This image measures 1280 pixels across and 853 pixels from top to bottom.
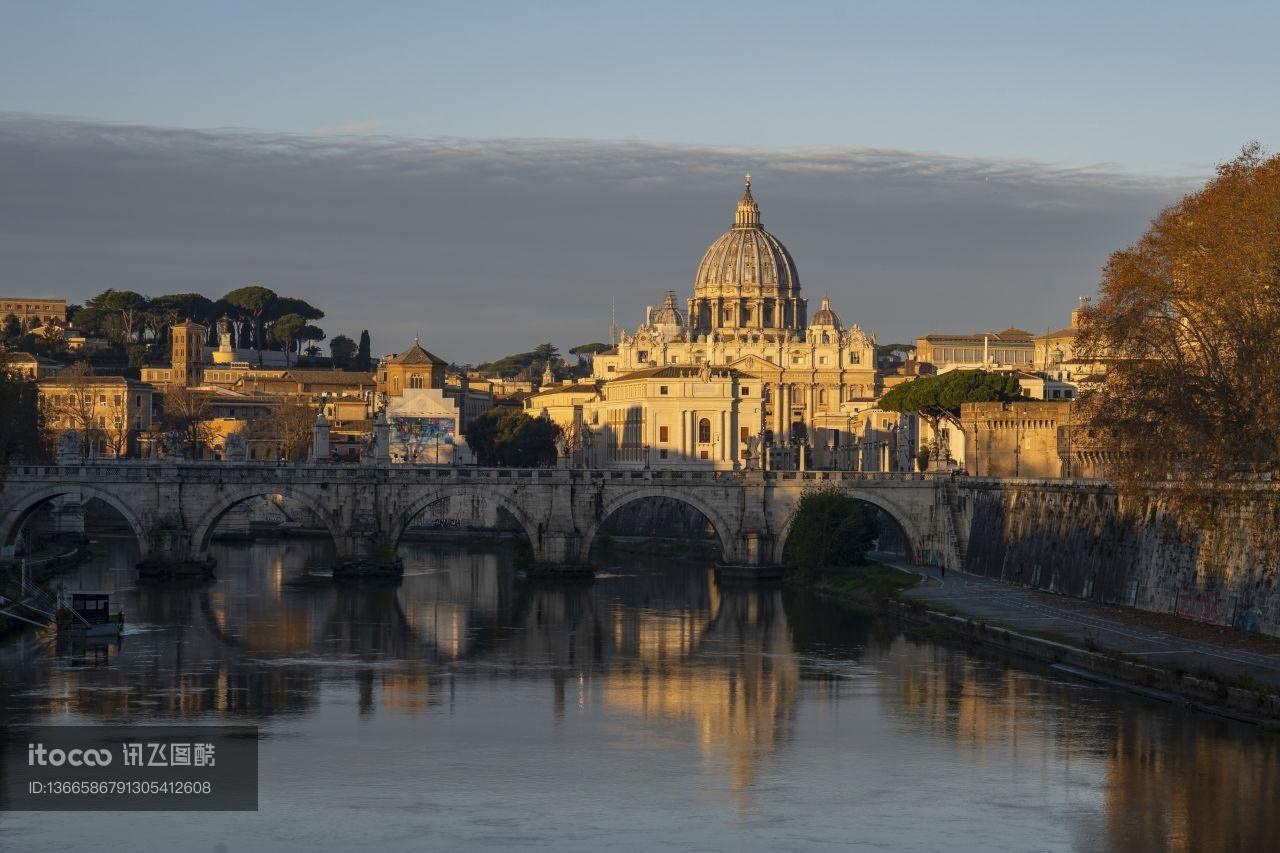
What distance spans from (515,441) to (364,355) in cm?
7068

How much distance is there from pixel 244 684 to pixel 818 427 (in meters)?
122

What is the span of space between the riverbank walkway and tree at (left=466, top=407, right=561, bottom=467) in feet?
220

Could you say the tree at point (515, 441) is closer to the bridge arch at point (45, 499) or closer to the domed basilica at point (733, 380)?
the domed basilica at point (733, 380)

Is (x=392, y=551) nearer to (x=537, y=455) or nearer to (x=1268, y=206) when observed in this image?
(x=1268, y=206)

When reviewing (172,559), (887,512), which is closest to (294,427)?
(172,559)

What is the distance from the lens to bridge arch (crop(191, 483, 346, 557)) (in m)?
74.4

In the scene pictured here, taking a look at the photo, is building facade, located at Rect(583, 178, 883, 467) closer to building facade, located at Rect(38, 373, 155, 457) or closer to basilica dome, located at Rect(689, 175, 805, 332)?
basilica dome, located at Rect(689, 175, 805, 332)

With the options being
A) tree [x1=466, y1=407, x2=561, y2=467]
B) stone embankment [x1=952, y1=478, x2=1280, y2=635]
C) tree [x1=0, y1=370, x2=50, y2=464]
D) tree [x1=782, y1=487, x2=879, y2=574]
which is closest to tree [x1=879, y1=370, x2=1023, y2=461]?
tree [x1=782, y1=487, x2=879, y2=574]

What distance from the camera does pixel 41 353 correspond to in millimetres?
178750

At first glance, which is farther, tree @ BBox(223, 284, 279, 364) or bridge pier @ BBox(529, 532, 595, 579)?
tree @ BBox(223, 284, 279, 364)

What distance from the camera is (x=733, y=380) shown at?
134 m

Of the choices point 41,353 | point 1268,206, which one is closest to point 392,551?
point 1268,206

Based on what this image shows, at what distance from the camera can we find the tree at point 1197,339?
45.7 m

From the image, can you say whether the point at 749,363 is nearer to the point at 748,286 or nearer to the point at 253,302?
the point at 748,286
